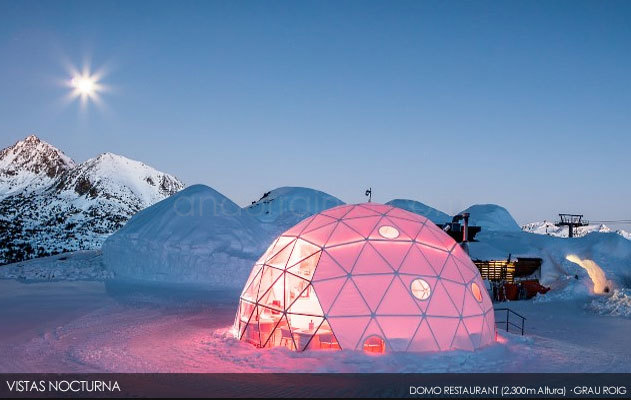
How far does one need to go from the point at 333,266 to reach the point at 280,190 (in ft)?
136

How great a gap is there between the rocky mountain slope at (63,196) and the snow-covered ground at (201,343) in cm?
4478

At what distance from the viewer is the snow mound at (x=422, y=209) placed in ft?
159

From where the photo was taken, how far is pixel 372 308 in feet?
36.3

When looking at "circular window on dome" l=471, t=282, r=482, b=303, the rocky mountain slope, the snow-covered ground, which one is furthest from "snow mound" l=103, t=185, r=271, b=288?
the rocky mountain slope

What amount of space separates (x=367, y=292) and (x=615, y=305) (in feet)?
48.5

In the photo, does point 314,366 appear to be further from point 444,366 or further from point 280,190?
point 280,190

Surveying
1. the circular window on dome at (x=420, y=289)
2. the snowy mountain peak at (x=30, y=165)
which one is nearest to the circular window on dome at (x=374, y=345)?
the circular window on dome at (x=420, y=289)

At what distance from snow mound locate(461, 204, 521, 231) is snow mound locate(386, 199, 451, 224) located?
2.57 meters

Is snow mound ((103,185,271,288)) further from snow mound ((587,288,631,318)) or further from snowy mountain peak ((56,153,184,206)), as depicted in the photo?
snowy mountain peak ((56,153,184,206))

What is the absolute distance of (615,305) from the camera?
20.5 meters

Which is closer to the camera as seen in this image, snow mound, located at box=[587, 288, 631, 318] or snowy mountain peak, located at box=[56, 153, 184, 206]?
snow mound, located at box=[587, 288, 631, 318]

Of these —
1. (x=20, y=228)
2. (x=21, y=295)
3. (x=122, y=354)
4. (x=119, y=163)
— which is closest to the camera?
(x=122, y=354)

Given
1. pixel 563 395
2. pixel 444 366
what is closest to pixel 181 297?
pixel 444 366

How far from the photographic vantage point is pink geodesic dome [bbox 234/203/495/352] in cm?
1106
